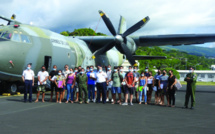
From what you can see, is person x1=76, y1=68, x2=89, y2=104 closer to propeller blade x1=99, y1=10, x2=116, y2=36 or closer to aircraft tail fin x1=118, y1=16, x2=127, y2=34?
propeller blade x1=99, y1=10, x2=116, y2=36

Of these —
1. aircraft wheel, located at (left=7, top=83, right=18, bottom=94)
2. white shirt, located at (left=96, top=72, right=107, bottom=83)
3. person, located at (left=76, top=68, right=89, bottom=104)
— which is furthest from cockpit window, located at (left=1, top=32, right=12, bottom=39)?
white shirt, located at (left=96, top=72, right=107, bottom=83)

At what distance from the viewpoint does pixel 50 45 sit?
13.6 metres

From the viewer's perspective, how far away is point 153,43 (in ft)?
70.4

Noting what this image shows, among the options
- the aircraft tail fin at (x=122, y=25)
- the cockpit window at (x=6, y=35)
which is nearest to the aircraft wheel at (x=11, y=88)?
the cockpit window at (x=6, y=35)

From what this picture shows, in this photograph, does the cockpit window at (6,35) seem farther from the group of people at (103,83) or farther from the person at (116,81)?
the person at (116,81)

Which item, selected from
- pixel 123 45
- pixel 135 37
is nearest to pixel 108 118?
pixel 123 45

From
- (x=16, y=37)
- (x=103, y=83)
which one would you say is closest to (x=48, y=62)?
(x=16, y=37)

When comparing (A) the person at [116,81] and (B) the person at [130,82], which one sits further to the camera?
(A) the person at [116,81]

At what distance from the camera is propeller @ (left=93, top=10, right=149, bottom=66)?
719 inches

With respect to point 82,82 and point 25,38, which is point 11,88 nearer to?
point 25,38

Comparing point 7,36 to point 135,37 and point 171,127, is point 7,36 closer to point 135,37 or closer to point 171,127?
point 171,127

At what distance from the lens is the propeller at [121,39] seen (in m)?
18.2

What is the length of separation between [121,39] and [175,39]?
507cm

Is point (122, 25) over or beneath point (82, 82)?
over
